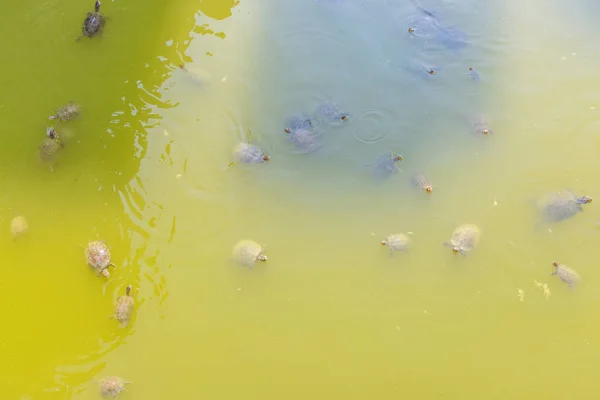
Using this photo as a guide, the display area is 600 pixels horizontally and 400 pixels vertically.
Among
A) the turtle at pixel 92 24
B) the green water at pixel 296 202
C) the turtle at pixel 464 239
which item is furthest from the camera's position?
the turtle at pixel 92 24

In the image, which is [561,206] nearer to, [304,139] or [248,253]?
[304,139]

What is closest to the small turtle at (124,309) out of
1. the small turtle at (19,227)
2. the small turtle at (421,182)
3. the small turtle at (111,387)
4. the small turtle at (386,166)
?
the small turtle at (111,387)

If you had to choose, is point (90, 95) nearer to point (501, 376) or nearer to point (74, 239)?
point (74, 239)

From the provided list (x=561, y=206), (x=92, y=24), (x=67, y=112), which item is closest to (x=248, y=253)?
(x=67, y=112)

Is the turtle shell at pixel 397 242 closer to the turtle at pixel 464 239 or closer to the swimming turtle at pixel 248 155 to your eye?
the turtle at pixel 464 239

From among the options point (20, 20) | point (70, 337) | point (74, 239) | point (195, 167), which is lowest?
point (70, 337)

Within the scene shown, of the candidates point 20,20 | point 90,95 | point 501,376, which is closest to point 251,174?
point 90,95
